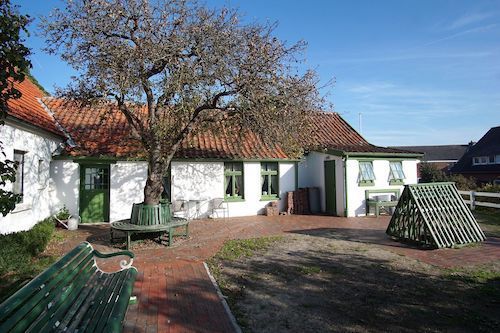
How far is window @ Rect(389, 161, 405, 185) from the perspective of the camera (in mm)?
15766

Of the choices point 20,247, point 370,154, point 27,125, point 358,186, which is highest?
point 27,125

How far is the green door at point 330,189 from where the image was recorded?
601 inches

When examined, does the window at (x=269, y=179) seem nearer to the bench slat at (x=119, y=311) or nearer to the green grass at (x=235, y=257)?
the green grass at (x=235, y=257)

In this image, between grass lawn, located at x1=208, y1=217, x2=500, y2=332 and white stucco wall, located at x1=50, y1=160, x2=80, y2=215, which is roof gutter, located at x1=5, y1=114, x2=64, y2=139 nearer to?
white stucco wall, located at x1=50, y1=160, x2=80, y2=215

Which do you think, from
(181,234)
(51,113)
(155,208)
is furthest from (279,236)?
(51,113)

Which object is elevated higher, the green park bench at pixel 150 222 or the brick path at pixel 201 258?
the green park bench at pixel 150 222

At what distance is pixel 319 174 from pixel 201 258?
991 cm

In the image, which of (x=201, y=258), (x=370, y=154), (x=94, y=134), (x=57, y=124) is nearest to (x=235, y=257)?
(x=201, y=258)

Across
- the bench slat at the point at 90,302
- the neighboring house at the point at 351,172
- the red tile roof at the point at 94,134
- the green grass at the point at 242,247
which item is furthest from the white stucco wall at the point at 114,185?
the bench slat at the point at 90,302

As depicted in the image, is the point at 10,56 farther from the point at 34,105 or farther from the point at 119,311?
the point at 34,105

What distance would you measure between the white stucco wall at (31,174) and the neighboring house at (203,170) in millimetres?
133

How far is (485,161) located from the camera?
38406mm

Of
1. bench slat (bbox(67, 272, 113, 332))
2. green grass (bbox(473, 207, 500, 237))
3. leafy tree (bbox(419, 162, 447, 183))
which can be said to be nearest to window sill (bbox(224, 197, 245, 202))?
green grass (bbox(473, 207, 500, 237))

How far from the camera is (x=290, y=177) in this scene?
1619 cm
